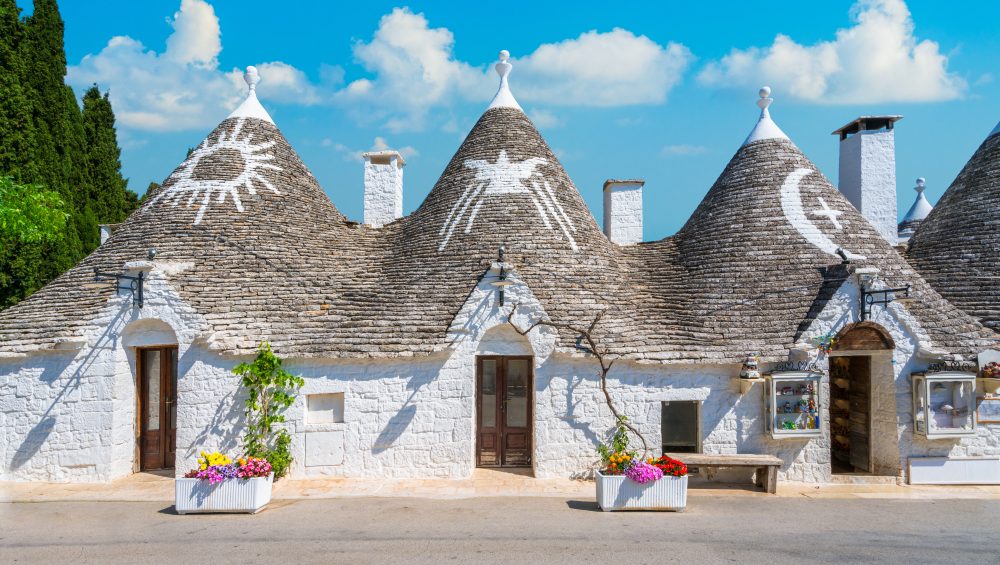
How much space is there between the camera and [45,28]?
1839 centimetres

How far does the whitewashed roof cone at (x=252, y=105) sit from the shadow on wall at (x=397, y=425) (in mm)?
8671

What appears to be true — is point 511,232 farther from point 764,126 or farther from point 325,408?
point 764,126

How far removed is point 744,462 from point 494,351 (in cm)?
456

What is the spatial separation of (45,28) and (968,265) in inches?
1004

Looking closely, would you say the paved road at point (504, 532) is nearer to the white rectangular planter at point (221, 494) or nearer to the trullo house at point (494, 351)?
the white rectangular planter at point (221, 494)

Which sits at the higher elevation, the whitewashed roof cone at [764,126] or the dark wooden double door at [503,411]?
the whitewashed roof cone at [764,126]

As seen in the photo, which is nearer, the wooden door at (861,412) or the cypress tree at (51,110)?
the wooden door at (861,412)

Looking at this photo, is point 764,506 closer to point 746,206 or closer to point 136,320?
point 746,206

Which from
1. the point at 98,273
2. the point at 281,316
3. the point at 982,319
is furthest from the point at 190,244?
the point at 982,319

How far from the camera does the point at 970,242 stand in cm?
1295

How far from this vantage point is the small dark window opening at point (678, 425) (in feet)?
37.4

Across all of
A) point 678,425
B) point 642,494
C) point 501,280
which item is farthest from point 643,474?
point 501,280

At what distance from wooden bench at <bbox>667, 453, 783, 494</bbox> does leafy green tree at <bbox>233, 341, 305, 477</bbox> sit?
21.3 feet

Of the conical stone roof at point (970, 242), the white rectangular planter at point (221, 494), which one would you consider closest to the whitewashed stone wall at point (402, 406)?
the white rectangular planter at point (221, 494)
